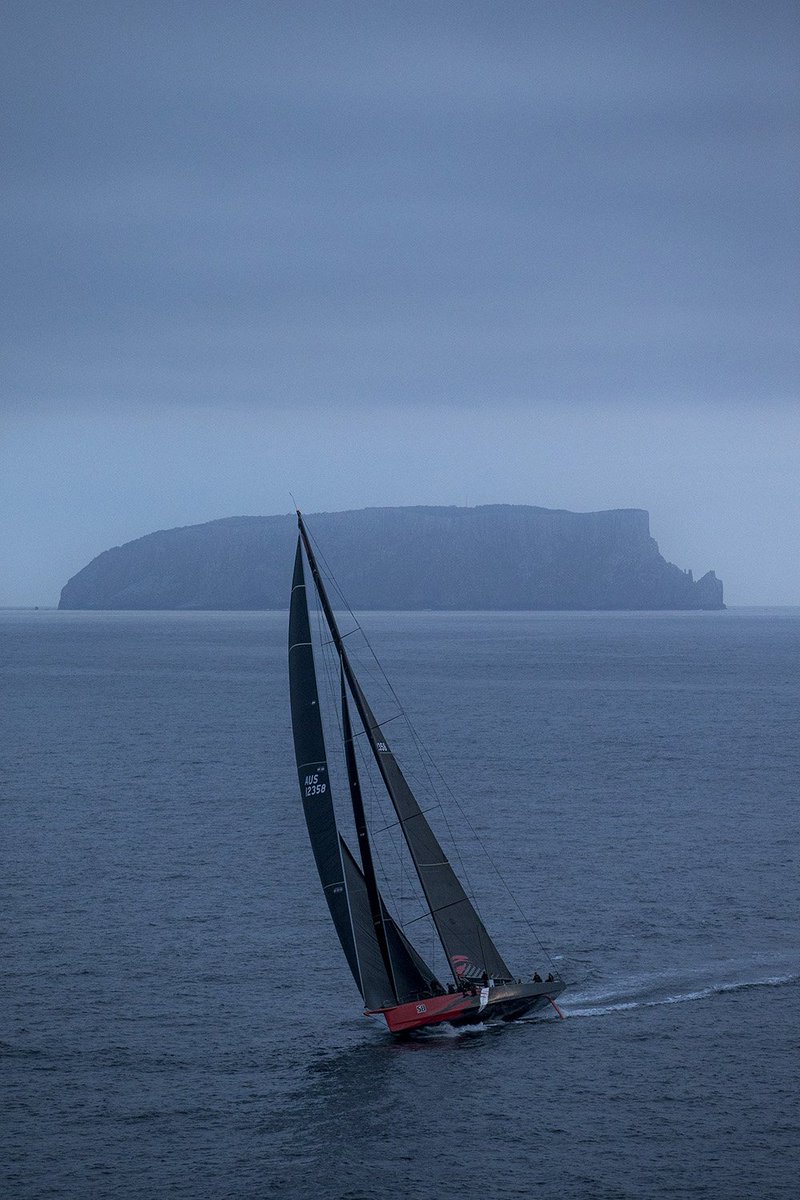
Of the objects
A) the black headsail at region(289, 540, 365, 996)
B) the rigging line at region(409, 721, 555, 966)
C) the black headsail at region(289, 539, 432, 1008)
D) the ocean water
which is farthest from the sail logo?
the rigging line at region(409, 721, 555, 966)

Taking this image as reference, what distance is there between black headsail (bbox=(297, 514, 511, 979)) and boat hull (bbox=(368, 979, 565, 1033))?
83cm

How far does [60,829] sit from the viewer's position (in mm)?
74062

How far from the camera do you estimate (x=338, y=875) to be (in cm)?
4106

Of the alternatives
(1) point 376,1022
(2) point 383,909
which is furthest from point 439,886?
(1) point 376,1022

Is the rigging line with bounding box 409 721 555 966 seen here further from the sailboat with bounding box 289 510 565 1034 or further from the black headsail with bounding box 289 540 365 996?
the black headsail with bounding box 289 540 365 996

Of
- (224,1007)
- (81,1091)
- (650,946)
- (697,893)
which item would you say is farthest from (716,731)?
(81,1091)

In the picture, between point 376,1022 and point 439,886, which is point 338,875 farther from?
point 376,1022

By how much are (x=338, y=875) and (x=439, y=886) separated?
331cm

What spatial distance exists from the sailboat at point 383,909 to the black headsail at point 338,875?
1.2 inches

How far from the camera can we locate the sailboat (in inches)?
1602

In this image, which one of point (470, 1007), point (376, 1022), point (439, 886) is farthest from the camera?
point (376, 1022)

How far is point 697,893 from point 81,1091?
98.9 ft

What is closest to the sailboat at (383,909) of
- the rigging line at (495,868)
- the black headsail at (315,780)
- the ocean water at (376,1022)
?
the black headsail at (315,780)

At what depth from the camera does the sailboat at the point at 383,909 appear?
4069cm
